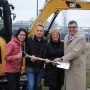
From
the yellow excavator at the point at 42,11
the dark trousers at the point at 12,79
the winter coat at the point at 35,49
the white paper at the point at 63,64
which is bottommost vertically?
the dark trousers at the point at 12,79

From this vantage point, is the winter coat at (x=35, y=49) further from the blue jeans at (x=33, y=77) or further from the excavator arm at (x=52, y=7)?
the excavator arm at (x=52, y=7)

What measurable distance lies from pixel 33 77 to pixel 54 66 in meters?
0.49

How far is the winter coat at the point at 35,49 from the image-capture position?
25.2 ft

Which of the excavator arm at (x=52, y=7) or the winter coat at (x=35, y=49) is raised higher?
the excavator arm at (x=52, y=7)

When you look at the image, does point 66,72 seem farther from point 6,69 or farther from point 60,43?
point 6,69

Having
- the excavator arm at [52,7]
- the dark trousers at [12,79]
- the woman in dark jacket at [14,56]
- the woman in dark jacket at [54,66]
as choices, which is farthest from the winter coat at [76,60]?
the excavator arm at [52,7]

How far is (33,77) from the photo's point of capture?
7820 millimetres

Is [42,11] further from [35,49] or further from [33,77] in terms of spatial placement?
[33,77]

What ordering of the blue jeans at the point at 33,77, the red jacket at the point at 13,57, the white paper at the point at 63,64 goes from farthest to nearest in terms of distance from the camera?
1. the blue jeans at the point at 33,77
2. the red jacket at the point at 13,57
3. the white paper at the point at 63,64

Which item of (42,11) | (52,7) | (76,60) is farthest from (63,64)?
(52,7)

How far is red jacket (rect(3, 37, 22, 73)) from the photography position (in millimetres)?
7625

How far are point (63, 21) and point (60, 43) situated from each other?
4237 cm

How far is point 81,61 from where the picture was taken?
757cm

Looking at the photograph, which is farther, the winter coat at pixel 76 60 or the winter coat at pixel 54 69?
the winter coat at pixel 54 69
